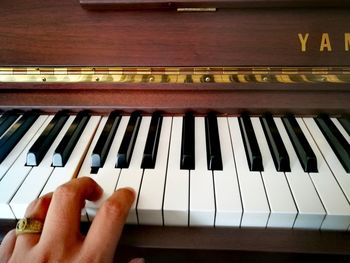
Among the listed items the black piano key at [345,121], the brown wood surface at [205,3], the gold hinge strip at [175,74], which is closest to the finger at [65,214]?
the gold hinge strip at [175,74]

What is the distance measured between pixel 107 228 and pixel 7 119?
0.63 m

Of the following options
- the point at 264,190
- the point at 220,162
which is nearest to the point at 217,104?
the point at 220,162

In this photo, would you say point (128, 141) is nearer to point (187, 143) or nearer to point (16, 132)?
point (187, 143)

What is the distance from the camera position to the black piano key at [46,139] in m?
0.78

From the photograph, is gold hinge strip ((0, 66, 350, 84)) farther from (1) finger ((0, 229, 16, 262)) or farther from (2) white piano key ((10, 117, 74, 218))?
(1) finger ((0, 229, 16, 262))

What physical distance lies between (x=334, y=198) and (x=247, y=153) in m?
0.25

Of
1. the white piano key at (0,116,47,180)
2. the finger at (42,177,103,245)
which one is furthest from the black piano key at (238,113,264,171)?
the white piano key at (0,116,47,180)

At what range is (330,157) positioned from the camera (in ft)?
2.62

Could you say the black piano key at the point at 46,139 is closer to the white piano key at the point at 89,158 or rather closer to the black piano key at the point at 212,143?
the white piano key at the point at 89,158

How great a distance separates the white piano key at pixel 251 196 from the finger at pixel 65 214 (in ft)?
1.27

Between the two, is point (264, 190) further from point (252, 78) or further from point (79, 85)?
point (79, 85)

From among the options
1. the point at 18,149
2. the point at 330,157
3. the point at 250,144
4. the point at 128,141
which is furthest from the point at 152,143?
the point at 330,157

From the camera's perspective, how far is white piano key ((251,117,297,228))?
25.7 inches

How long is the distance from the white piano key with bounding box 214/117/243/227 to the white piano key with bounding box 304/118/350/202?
271mm
